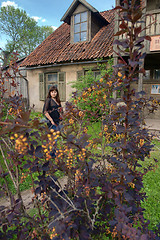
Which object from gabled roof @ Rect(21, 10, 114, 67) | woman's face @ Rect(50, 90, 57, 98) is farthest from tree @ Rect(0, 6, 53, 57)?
woman's face @ Rect(50, 90, 57, 98)

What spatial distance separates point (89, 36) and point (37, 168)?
30.3ft

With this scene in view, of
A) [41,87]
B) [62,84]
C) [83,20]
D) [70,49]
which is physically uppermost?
[83,20]

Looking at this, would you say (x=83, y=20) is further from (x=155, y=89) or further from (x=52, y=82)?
(x=155, y=89)

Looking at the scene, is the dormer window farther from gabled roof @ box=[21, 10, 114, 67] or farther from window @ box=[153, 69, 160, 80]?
window @ box=[153, 69, 160, 80]

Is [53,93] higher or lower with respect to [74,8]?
lower

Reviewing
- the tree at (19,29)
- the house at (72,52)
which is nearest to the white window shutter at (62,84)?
the house at (72,52)

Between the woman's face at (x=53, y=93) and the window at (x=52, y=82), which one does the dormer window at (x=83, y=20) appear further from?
the woman's face at (x=53, y=93)

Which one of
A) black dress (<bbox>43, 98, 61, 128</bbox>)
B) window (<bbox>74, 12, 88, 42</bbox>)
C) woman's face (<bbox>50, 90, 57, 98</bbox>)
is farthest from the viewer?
window (<bbox>74, 12, 88, 42</bbox>)

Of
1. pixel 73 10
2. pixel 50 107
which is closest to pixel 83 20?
pixel 73 10

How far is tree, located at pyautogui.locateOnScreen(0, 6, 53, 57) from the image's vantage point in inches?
954

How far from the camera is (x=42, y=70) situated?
10.5m

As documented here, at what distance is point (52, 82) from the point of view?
33.3 feet

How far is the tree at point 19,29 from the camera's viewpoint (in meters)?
24.2

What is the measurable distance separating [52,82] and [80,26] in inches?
140
